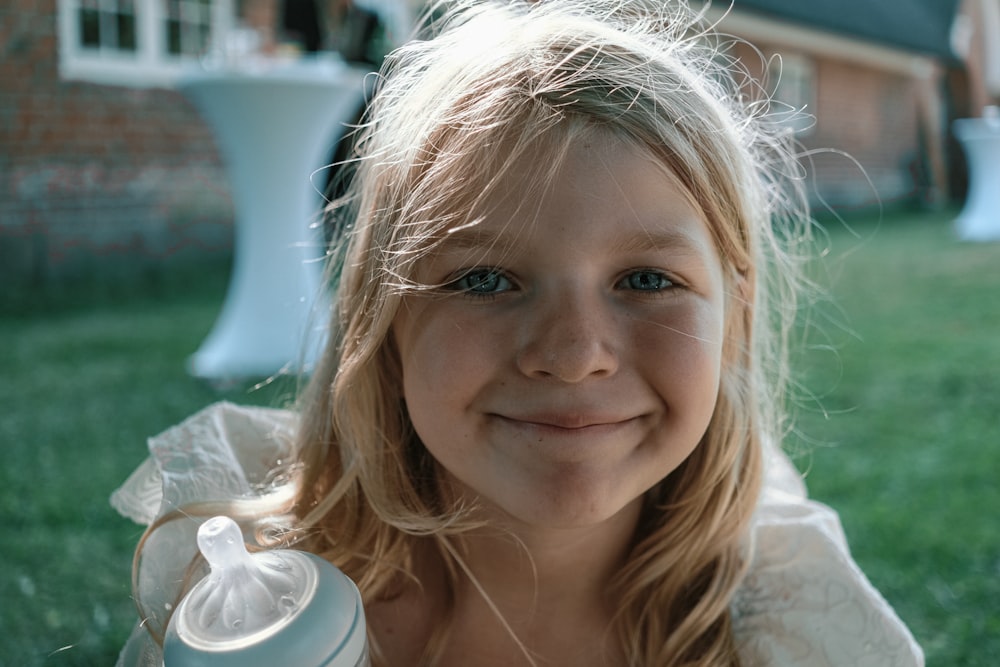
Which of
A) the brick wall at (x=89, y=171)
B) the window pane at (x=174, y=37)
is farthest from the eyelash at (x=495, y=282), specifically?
the window pane at (x=174, y=37)

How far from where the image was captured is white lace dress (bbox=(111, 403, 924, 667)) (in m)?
1.29

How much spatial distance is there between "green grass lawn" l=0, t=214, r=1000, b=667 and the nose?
838 millimetres

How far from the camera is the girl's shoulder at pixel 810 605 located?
130 cm

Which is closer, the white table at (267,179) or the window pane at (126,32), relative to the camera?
the white table at (267,179)

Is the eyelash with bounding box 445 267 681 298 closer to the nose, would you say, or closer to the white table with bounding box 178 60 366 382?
the nose

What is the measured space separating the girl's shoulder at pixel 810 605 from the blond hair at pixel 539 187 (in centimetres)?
5

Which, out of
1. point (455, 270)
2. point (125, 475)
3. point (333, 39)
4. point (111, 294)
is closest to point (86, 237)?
point (111, 294)

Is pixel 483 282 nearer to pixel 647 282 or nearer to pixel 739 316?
pixel 647 282

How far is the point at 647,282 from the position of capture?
117 cm

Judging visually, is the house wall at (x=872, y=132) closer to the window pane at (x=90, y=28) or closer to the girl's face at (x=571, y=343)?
the window pane at (x=90, y=28)

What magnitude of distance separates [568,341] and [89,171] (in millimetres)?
6908

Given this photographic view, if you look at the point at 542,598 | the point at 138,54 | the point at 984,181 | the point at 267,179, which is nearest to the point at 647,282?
the point at 542,598

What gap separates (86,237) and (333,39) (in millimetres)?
2448

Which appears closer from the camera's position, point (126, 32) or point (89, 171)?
point (89, 171)
